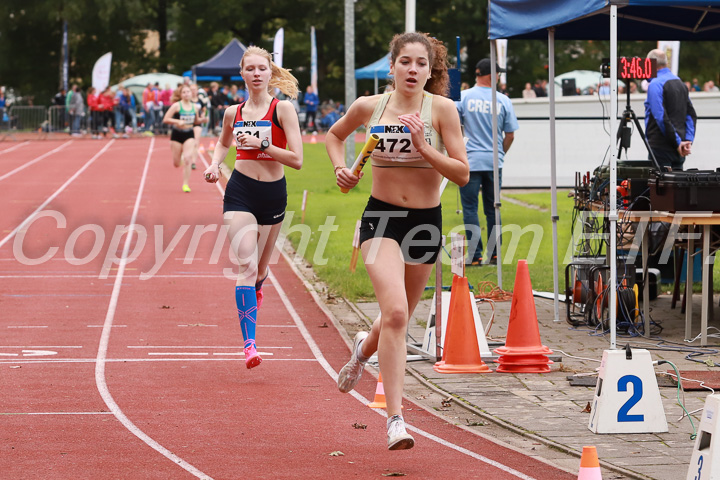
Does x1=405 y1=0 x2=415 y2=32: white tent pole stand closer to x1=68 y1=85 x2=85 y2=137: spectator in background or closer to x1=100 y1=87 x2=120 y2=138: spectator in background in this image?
x1=100 y1=87 x2=120 y2=138: spectator in background

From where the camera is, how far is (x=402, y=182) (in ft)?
21.3

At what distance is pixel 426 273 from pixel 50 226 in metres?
14.7

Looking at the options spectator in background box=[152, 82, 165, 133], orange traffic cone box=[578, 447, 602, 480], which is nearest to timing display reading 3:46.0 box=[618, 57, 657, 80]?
orange traffic cone box=[578, 447, 602, 480]

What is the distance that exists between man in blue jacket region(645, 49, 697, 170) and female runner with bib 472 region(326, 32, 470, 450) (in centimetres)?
736

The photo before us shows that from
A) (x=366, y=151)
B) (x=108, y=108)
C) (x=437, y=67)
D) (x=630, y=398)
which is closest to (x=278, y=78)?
(x=437, y=67)

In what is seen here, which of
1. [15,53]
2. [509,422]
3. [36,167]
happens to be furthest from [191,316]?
[15,53]

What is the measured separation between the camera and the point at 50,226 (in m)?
20.2

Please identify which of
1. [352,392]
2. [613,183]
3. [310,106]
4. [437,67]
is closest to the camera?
[437,67]

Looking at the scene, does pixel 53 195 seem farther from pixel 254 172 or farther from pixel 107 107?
pixel 107 107

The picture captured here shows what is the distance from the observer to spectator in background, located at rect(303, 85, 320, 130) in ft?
161

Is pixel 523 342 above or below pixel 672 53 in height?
below

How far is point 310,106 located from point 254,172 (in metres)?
41.2

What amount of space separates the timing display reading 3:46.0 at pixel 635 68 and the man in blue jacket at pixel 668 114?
1.81 metres

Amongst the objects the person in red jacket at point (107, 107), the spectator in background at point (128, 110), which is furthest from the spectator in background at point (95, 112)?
the spectator in background at point (128, 110)
